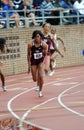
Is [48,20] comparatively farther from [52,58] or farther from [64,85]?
[64,85]

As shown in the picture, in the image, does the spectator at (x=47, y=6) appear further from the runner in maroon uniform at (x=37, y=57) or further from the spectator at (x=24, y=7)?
the runner in maroon uniform at (x=37, y=57)

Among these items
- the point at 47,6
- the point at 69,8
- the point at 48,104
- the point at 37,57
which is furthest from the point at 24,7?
the point at 48,104

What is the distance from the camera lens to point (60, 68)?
26688mm

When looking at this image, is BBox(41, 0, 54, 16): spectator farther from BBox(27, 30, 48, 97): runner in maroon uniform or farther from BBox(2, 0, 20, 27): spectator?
BBox(27, 30, 48, 97): runner in maroon uniform

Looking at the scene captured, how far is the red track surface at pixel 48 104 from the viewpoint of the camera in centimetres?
1082

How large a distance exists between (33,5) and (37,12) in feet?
2.38

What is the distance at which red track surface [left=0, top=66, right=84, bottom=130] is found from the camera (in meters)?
10.8

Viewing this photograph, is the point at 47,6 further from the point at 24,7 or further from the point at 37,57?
the point at 37,57

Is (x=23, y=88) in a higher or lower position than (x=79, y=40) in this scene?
higher

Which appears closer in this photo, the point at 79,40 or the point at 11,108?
the point at 11,108

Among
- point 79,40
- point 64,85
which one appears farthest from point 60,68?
point 64,85

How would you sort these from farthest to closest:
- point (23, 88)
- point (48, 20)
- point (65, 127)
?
point (48, 20) → point (23, 88) → point (65, 127)

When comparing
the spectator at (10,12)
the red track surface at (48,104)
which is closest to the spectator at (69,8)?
the spectator at (10,12)

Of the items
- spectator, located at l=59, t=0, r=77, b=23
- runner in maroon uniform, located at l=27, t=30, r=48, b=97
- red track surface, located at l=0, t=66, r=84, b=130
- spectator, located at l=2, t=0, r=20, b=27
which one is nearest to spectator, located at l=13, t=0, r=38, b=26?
spectator, located at l=2, t=0, r=20, b=27
